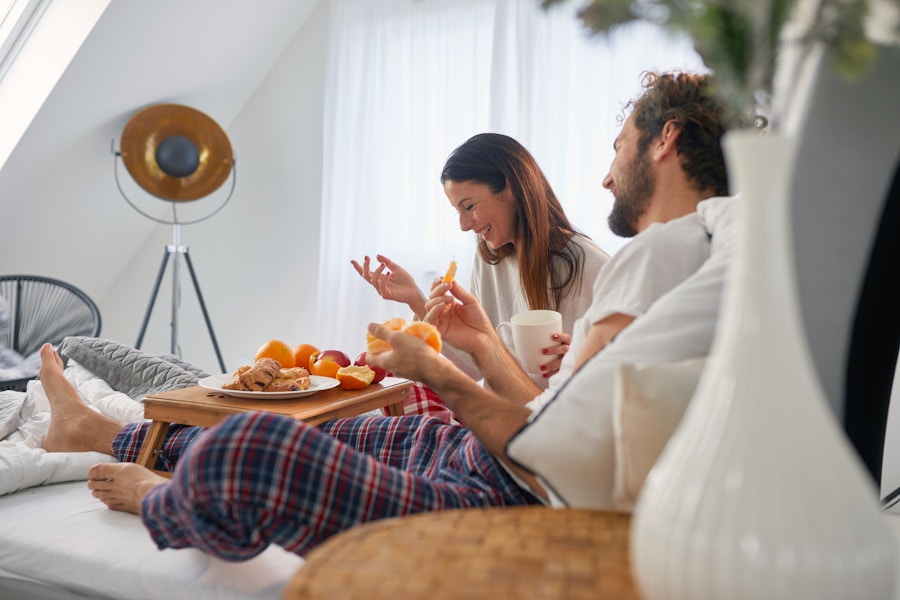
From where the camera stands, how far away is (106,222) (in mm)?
4449

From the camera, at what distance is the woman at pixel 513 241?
2.35 m

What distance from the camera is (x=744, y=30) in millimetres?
646

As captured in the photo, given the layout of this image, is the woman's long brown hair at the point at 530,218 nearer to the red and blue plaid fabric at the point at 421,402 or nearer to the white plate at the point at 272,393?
the red and blue plaid fabric at the point at 421,402

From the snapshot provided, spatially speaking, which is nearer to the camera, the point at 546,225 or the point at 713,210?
the point at 713,210

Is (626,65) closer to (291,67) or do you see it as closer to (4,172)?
(291,67)

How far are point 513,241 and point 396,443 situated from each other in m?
0.98

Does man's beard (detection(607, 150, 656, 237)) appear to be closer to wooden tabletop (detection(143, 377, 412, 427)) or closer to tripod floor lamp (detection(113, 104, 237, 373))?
wooden tabletop (detection(143, 377, 412, 427))

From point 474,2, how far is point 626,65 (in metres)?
0.83

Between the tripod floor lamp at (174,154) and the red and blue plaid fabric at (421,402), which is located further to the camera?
the tripod floor lamp at (174,154)

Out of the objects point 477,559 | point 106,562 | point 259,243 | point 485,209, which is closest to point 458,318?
point 485,209

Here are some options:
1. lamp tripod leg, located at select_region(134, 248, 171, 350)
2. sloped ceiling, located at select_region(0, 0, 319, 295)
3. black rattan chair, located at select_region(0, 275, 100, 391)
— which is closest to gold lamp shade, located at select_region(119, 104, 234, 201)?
sloped ceiling, located at select_region(0, 0, 319, 295)

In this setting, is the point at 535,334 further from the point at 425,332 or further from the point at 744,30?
the point at 744,30

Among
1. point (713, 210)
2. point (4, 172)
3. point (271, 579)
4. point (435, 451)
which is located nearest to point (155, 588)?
point (271, 579)

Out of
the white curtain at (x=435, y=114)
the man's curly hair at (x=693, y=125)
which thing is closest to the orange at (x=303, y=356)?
the man's curly hair at (x=693, y=125)
